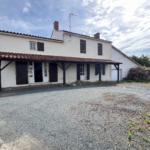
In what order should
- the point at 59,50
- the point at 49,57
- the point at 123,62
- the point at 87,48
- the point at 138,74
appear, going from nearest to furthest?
the point at 49,57
the point at 59,50
the point at 87,48
the point at 138,74
the point at 123,62

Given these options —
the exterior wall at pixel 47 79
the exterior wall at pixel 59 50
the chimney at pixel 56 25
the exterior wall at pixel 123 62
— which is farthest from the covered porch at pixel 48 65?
the chimney at pixel 56 25

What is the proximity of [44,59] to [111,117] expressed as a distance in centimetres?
653

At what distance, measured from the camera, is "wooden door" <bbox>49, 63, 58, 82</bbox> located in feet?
32.6

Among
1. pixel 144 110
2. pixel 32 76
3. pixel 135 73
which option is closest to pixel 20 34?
pixel 32 76

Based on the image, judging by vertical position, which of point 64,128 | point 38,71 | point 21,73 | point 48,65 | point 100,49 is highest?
point 100,49

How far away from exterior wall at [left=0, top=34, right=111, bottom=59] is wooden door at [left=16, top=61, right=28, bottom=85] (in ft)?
3.83

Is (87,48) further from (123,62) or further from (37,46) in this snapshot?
(123,62)

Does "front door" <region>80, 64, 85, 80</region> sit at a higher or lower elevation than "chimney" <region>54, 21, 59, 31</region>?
lower

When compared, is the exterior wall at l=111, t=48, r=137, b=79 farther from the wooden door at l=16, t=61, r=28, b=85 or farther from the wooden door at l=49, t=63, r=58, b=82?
the wooden door at l=16, t=61, r=28, b=85

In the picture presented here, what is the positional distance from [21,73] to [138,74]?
578 inches

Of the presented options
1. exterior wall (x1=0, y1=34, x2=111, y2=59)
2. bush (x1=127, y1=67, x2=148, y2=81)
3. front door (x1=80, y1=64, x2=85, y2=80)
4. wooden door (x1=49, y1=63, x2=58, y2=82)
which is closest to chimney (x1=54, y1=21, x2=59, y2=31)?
exterior wall (x1=0, y1=34, x2=111, y2=59)

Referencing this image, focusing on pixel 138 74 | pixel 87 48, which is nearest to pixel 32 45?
pixel 87 48

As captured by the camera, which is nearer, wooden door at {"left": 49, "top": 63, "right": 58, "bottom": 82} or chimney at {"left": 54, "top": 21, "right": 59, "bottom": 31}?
wooden door at {"left": 49, "top": 63, "right": 58, "bottom": 82}

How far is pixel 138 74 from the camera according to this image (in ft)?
48.6
